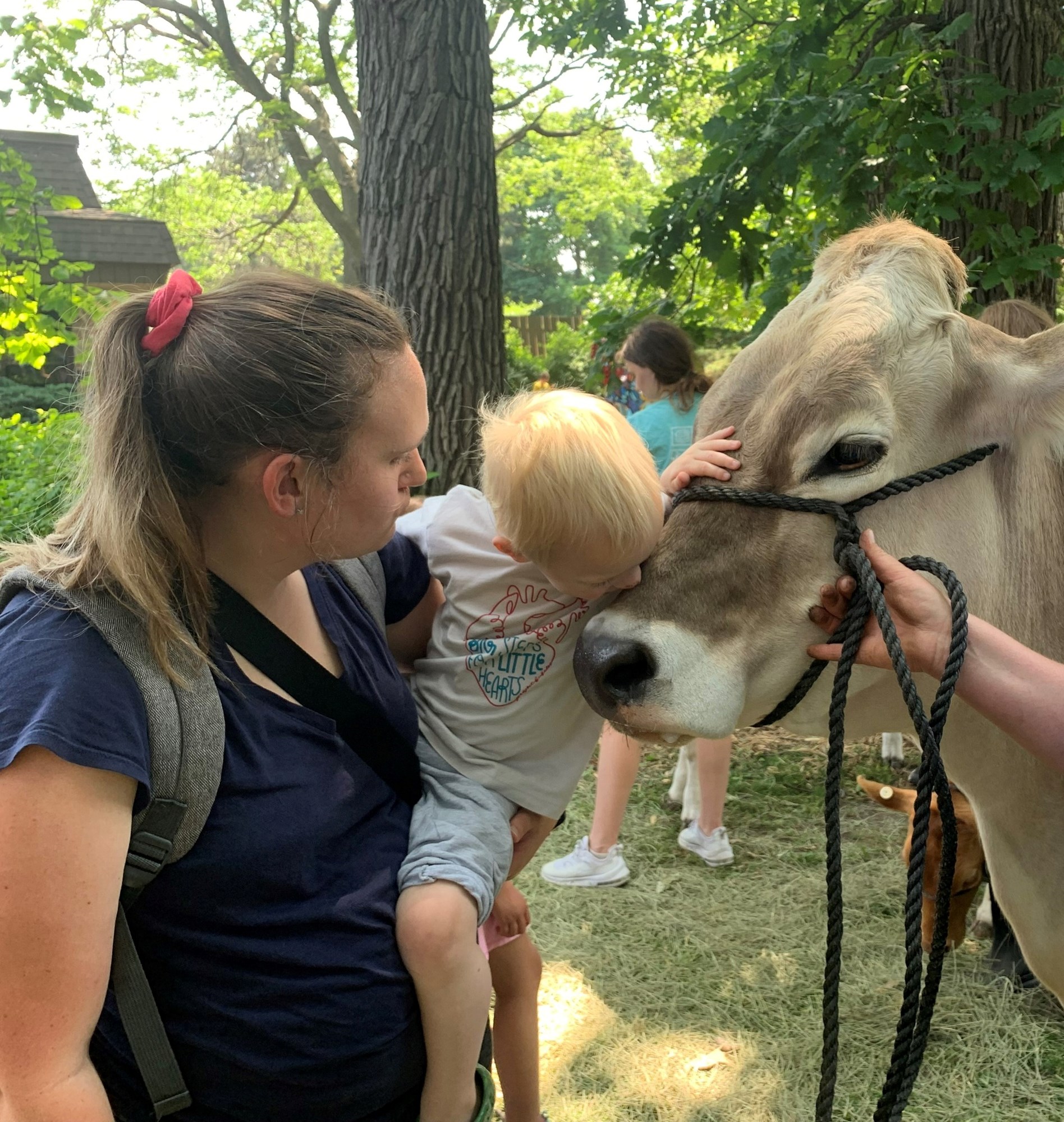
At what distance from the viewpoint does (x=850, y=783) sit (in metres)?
5.32

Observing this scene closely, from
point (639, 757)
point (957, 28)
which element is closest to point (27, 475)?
point (639, 757)

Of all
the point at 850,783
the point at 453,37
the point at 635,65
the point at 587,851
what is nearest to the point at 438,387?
the point at 453,37

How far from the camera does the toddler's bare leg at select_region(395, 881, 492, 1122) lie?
1455 mm

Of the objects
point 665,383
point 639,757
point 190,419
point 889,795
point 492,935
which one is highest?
point 190,419

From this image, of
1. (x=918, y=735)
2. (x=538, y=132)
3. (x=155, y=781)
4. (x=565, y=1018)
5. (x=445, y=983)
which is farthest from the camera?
(x=538, y=132)

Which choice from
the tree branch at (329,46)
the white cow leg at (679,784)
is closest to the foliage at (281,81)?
the tree branch at (329,46)

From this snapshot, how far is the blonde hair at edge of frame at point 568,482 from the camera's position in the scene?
1.66 m

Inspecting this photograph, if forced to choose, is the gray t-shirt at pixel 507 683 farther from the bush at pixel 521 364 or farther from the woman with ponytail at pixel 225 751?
the bush at pixel 521 364

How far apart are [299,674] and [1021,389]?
140cm

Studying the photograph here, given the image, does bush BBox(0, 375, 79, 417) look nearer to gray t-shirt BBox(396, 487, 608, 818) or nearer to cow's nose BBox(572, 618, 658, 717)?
gray t-shirt BBox(396, 487, 608, 818)

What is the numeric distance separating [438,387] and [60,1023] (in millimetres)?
4341

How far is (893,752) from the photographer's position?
5418 mm

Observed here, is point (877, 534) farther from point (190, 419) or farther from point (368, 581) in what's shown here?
point (190, 419)

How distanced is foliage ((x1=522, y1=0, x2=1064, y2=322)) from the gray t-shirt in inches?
98.8
